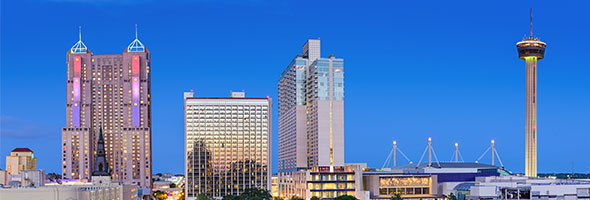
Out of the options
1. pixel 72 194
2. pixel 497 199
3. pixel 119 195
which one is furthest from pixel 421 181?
pixel 72 194

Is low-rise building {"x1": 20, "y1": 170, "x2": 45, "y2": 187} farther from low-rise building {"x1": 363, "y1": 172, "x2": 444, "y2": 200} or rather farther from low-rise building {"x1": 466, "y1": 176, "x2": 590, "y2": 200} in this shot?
low-rise building {"x1": 466, "y1": 176, "x2": 590, "y2": 200}

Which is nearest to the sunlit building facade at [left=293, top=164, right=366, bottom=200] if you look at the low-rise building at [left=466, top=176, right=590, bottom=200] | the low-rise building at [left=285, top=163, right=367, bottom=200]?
the low-rise building at [left=285, top=163, right=367, bottom=200]

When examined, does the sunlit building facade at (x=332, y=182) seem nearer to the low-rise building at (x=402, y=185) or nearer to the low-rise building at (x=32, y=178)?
the low-rise building at (x=402, y=185)

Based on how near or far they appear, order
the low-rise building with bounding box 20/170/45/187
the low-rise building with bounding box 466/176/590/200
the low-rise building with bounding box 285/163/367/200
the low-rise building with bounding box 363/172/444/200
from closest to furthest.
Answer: the low-rise building with bounding box 466/176/590/200 < the low-rise building with bounding box 20/170/45/187 < the low-rise building with bounding box 363/172/444/200 < the low-rise building with bounding box 285/163/367/200

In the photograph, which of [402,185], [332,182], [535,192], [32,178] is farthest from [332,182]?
[32,178]

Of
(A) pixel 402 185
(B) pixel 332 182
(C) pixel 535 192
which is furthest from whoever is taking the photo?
(B) pixel 332 182

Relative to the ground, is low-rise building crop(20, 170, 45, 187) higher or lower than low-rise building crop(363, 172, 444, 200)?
higher

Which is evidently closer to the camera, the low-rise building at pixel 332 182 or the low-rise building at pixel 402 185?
the low-rise building at pixel 402 185

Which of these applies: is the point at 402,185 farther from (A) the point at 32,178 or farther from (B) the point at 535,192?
(A) the point at 32,178

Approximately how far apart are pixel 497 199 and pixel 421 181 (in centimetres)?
4455

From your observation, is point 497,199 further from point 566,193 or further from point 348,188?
point 348,188

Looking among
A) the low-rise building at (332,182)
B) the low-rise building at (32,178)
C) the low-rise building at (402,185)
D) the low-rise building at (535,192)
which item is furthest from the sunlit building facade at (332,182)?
the low-rise building at (32,178)

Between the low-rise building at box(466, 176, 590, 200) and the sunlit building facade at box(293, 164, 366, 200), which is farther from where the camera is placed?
the sunlit building facade at box(293, 164, 366, 200)

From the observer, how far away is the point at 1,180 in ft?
577
